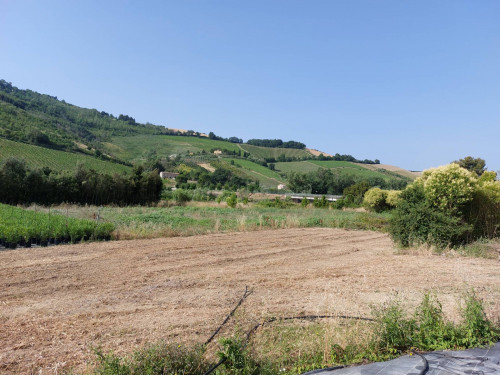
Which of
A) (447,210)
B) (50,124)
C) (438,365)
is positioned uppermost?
(50,124)

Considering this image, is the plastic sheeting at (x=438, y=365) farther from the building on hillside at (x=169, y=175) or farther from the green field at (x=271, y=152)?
the green field at (x=271, y=152)

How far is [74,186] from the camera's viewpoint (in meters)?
29.1

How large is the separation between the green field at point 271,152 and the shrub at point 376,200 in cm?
6753

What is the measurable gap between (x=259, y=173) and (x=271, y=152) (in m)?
29.0

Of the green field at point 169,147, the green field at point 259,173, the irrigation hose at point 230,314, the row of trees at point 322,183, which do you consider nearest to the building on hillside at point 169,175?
the green field at point 259,173

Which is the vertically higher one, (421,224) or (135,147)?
(135,147)

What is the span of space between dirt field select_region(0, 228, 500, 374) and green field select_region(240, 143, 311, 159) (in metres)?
91.3

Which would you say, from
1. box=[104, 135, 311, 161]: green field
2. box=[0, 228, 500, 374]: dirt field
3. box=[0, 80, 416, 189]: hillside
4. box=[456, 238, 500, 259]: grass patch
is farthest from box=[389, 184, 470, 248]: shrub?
box=[104, 135, 311, 161]: green field

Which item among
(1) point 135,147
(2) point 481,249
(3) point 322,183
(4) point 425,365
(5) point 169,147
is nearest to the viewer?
(4) point 425,365

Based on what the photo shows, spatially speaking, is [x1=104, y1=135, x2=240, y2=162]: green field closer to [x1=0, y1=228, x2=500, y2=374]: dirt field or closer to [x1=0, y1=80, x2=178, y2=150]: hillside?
[x1=0, y1=80, x2=178, y2=150]: hillside

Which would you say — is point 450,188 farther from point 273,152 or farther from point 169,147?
point 273,152

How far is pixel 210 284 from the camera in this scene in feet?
23.0

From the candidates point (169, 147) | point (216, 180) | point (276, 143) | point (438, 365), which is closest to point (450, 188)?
point (438, 365)

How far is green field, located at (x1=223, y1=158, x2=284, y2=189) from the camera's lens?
75.3 m
